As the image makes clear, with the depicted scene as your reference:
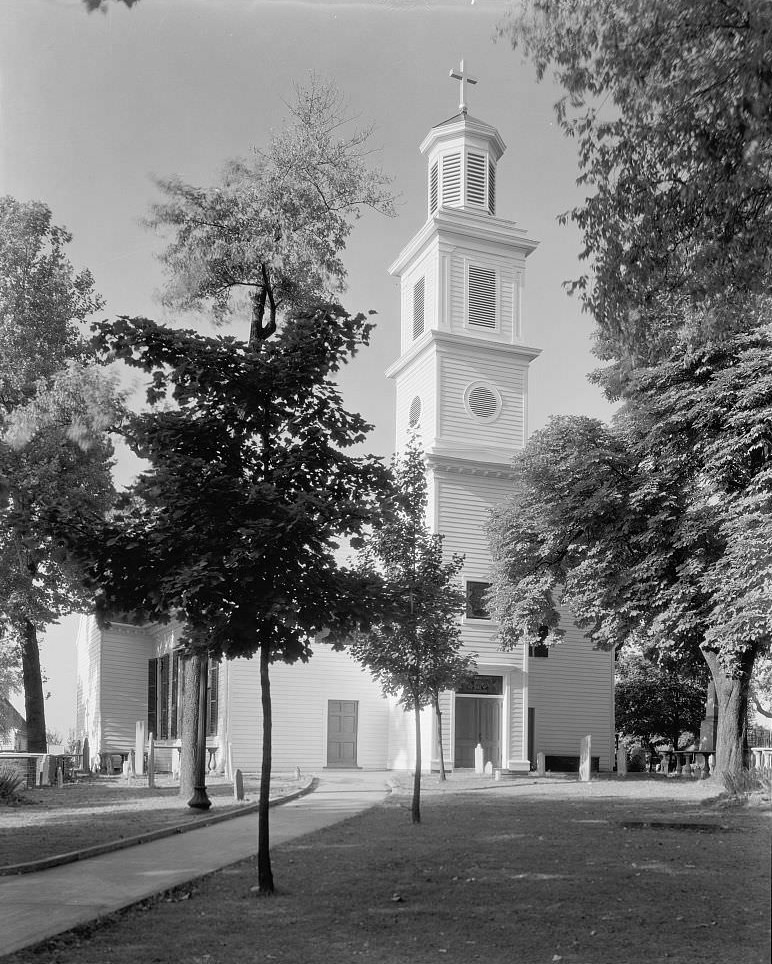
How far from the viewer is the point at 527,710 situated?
3409 centimetres

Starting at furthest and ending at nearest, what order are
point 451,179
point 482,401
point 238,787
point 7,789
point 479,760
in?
point 451,179, point 482,401, point 479,760, point 7,789, point 238,787

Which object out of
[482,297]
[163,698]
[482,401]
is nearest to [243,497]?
[482,401]

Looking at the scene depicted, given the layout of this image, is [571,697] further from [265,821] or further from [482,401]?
[265,821]

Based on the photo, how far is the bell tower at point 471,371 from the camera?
109 feet

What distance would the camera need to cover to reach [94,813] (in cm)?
1848

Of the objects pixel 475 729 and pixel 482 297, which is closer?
pixel 475 729

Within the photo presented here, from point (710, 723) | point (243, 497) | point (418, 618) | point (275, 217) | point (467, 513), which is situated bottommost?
point (710, 723)

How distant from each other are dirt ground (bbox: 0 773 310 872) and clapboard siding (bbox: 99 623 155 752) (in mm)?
14379

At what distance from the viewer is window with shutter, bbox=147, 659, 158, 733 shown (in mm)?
40656

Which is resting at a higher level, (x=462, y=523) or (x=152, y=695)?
(x=462, y=523)

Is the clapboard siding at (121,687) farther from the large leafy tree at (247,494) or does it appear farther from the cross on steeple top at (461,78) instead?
the cross on steeple top at (461,78)

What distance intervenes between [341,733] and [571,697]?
799 cm

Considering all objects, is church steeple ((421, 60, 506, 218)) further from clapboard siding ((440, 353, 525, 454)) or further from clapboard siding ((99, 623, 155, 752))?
clapboard siding ((99, 623, 155, 752))

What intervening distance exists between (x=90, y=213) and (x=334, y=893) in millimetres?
8938
